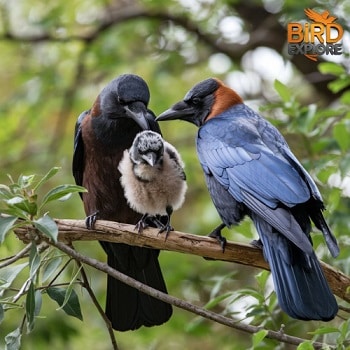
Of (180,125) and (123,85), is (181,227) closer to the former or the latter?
(180,125)

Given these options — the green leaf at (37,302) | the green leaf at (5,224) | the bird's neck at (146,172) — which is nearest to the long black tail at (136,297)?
the bird's neck at (146,172)

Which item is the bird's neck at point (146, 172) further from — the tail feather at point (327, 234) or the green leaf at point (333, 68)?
the green leaf at point (333, 68)

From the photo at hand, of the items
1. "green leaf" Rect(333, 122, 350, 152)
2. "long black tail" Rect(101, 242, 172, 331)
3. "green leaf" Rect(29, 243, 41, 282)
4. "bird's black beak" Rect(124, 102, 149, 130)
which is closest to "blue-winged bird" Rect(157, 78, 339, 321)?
"bird's black beak" Rect(124, 102, 149, 130)

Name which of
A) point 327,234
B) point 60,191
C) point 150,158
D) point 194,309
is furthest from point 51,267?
point 327,234

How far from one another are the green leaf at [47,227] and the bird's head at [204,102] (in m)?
1.77

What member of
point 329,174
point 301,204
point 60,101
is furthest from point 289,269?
point 60,101

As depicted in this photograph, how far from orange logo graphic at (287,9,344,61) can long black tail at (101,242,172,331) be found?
6.64 ft

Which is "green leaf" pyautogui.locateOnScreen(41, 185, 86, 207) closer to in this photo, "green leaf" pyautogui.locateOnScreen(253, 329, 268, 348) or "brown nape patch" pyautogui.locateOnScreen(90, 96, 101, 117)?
"green leaf" pyautogui.locateOnScreen(253, 329, 268, 348)

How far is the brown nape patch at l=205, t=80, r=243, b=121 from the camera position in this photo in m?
4.93

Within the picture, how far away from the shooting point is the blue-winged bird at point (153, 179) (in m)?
4.52

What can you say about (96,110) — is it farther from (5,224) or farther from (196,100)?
(5,224)

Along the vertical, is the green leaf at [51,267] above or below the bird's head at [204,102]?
above

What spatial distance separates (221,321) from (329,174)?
1.36m

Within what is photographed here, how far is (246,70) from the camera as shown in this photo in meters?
7.54
